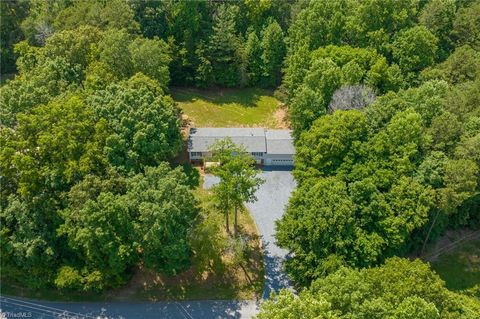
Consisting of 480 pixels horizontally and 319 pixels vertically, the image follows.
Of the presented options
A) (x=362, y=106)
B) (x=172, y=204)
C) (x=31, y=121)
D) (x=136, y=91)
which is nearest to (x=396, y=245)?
(x=362, y=106)

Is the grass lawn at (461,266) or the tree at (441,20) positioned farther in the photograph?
the tree at (441,20)

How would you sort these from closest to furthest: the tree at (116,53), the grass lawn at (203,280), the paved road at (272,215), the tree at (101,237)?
the tree at (101,237) < the grass lawn at (203,280) < the paved road at (272,215) < the tree at (116,53)

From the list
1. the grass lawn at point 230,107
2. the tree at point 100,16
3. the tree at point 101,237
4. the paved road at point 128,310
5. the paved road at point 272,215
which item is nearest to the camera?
the tree at point 101,237

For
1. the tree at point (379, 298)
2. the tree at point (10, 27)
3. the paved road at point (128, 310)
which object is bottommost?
the paved road at point (128, 310)

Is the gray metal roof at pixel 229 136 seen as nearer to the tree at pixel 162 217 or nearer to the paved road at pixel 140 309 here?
the tree at pixel 162 217

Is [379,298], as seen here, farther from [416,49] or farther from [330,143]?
[416,49]

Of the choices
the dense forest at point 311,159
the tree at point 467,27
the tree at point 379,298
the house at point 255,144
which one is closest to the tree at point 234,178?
the dense forest at point 311,159

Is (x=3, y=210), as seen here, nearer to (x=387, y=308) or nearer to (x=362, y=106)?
(x=387, y=308)
